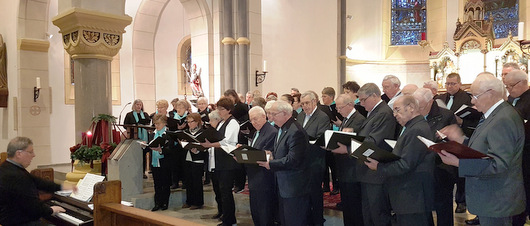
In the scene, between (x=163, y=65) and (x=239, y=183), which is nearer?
(x=239, y=183)

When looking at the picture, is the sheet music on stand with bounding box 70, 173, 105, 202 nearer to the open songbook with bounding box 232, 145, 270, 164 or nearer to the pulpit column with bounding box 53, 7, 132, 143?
the open songbook with bounding box 232, 145, 270, 164

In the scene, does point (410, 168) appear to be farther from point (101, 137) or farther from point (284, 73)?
point (284, 73)

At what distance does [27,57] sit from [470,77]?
40.1 ft

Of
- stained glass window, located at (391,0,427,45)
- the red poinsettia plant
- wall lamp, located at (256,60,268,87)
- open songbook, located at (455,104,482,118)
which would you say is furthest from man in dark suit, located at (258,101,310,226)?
stained glass window, located at (391,0,427,45)

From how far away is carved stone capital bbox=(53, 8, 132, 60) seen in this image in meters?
6.07

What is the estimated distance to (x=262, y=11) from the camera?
1124 cm

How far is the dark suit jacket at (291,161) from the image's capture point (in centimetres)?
399

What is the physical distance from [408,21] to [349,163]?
1375cm

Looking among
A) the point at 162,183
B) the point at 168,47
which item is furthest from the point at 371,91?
the point at 168,47

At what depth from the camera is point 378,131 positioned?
3.72m

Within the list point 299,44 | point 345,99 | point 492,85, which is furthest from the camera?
point 299,44

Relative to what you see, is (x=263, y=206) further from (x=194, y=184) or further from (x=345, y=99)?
(x=194, y=184)

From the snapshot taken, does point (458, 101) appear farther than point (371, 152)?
Yes

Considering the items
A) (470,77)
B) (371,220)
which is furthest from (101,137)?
(470,77)
